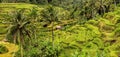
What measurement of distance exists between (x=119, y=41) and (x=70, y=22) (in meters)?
59.0

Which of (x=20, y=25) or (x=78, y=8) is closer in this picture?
(x=20, y=25)

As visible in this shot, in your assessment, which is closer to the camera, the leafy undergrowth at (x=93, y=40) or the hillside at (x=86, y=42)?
the hillside at (x=86, y=42)

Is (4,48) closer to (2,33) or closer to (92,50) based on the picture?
(92,50)

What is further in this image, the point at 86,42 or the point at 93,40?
the point at 93,40

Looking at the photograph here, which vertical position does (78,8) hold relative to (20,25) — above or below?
below

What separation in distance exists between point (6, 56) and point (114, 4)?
86557mm

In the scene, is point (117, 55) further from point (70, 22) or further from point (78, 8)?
point (78, 8)

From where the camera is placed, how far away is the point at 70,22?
478 ft

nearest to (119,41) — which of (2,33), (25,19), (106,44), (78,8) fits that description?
(106,44)

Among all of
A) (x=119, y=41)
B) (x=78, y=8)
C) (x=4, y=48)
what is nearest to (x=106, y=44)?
(x=119, y=41)

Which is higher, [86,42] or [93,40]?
[93,40]

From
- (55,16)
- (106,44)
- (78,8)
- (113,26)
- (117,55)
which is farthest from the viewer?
(78,8)

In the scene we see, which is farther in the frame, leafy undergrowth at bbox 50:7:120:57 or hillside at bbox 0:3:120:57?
leafy undergrowth at bbox 50:7:120:57

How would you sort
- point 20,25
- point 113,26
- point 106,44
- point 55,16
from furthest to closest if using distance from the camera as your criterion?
1. point 113,26
2. point 106,44
3. point 55,16
4. point 20,25
